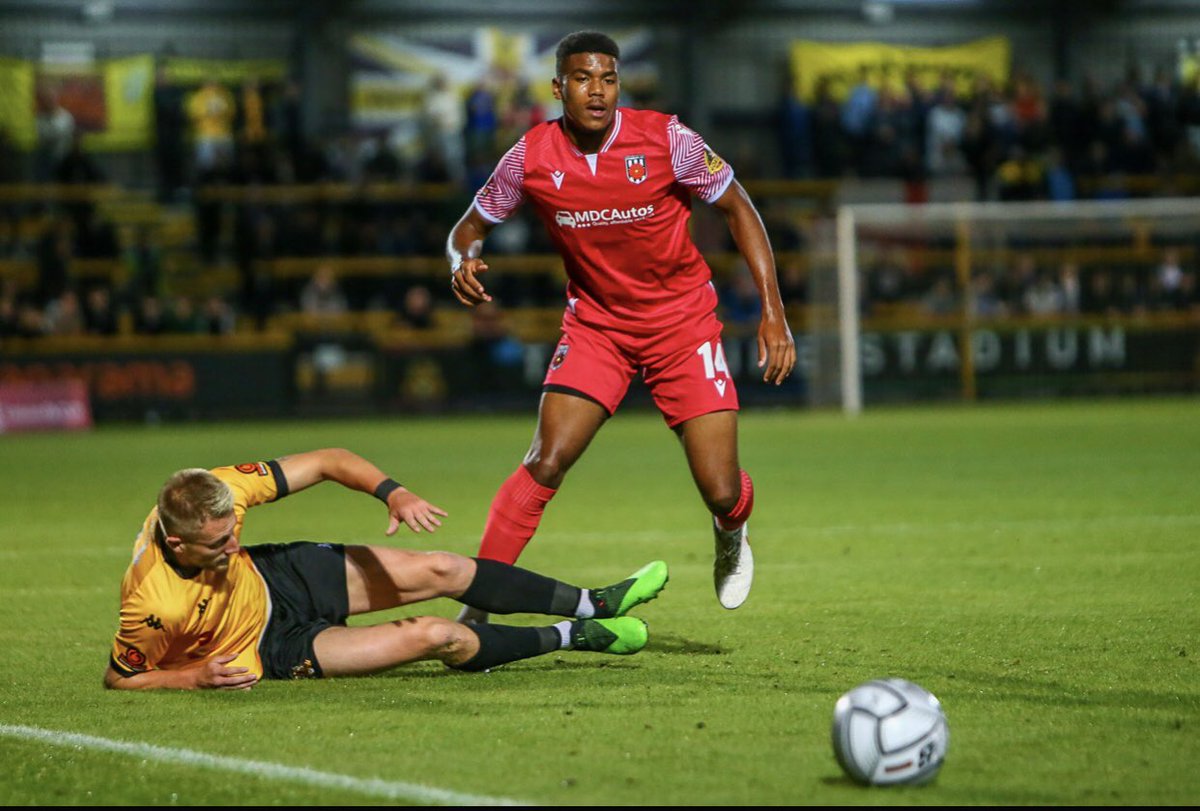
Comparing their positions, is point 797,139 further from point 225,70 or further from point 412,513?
point 412,513

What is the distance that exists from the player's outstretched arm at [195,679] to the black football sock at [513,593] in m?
0.85

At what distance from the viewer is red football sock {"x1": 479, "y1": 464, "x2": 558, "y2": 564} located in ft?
22.0

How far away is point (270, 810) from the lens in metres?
4.21

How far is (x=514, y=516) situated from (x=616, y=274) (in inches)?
41.0

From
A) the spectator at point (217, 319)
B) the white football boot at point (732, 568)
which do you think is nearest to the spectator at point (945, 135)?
the spectator at point (217, 319)

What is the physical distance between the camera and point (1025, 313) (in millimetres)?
22453

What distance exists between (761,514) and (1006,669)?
529 cm

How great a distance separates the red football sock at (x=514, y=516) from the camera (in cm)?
671

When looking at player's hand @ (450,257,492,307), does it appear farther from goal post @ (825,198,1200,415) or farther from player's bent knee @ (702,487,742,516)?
goal post @ (825,198,1200,415)

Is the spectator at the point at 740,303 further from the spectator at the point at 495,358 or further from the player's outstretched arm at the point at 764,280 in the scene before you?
the player's outstretched arm at the point at 764,280

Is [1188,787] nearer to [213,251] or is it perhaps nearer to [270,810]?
[270,810]

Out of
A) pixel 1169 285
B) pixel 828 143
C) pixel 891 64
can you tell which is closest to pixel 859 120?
pixel 828 143

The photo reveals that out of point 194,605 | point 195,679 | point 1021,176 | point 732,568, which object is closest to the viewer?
point 194,605

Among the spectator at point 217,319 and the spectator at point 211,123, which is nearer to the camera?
the spectator at point 217,319
